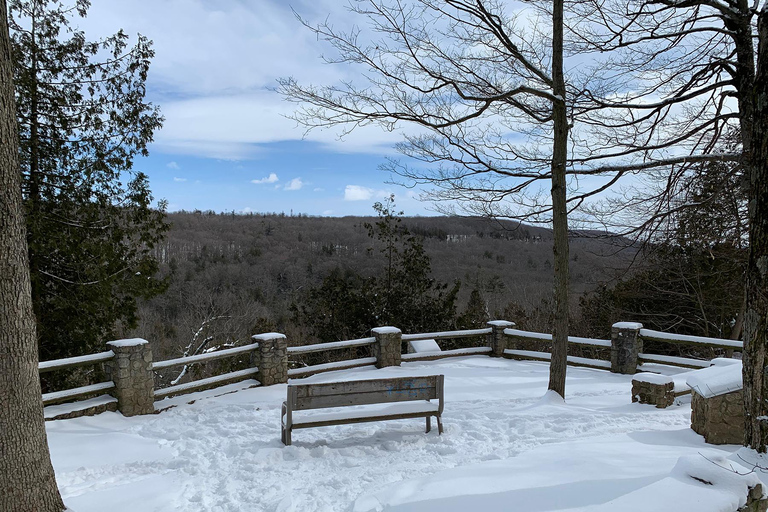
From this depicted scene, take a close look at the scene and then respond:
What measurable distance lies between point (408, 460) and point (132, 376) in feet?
13.9

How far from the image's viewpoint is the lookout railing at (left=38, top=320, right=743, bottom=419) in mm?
Result: 6906

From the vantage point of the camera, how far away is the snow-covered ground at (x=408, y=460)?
373 cm

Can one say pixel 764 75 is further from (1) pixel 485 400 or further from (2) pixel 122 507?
(2) pixel 122 507

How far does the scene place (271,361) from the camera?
28.2 ft

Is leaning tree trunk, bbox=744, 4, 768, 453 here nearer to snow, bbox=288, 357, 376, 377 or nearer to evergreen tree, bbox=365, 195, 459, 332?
snow, bbox=288, 357, 376, 377

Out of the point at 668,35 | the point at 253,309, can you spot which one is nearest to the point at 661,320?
the point at 668,35

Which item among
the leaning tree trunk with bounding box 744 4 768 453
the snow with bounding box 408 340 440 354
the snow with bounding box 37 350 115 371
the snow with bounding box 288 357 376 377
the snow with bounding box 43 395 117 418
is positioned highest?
the leaning tree trunk with bounding box 744 4 768 453

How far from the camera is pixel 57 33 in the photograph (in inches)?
414

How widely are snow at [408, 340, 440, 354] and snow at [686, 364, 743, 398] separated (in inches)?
212

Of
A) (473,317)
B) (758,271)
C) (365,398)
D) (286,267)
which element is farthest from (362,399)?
(286,267)

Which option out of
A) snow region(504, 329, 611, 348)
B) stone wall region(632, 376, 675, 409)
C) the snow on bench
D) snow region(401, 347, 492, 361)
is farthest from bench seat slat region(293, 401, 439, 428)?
snow region(504, 329, 611, 348)

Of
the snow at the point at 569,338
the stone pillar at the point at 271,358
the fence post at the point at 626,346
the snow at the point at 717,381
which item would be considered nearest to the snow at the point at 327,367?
the stone pillar at the point at 271,358

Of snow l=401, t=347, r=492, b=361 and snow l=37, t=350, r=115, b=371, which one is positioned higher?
snow l=37, t=350, r=115, b=371

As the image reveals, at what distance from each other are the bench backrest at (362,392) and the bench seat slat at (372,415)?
120mm
